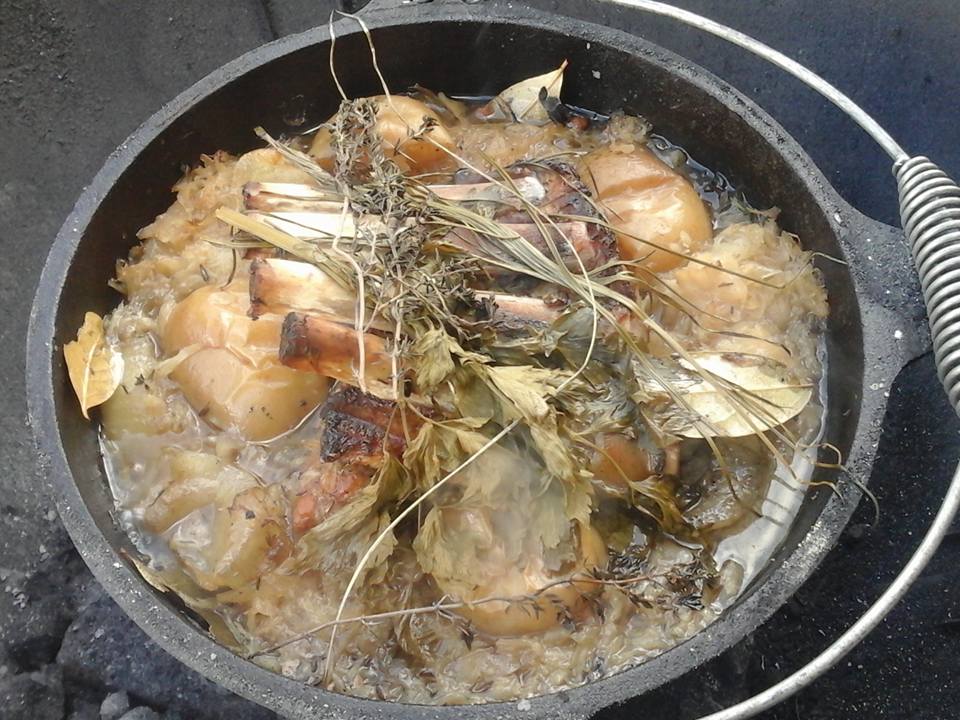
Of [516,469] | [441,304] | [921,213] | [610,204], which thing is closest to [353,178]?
[441,304]

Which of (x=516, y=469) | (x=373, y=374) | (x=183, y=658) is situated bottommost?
(x=183, y=658)

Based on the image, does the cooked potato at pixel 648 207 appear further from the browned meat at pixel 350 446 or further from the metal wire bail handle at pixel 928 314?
the browned meat at pixel 350 446

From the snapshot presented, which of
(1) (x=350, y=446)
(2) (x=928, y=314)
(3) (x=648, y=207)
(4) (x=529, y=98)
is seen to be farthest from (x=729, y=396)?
(4) (x=529, y=98)

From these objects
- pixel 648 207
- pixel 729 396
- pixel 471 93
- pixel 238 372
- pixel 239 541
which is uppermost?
pixel 471 93

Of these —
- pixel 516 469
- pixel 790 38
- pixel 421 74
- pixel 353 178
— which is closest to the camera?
pixel 516 469

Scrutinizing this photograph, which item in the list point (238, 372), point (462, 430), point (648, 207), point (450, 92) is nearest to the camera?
point (462, 430)

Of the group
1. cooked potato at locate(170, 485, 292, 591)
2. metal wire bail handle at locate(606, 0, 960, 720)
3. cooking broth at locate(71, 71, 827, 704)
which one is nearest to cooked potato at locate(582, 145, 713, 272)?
cooking broth at locate(71, 71, 827, 704)

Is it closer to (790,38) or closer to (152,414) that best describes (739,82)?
(790,38)

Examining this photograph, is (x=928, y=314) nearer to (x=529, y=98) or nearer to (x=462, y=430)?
(x=462, y=430)
